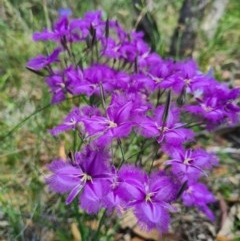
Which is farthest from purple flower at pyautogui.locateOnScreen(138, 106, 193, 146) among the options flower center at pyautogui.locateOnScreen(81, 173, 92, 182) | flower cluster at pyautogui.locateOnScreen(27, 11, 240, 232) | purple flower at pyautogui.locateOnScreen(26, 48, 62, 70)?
purple flower at pyautogui.locateOnScreen(26, 48, 62, 70)

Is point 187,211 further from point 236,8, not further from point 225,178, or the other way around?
point 236,8

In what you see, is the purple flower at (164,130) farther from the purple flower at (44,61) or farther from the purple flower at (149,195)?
the purple flower at (44,61)

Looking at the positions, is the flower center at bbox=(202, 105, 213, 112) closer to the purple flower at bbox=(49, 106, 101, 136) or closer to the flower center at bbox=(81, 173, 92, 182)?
the purple flower at bbox=(49, 106, 101, 136)

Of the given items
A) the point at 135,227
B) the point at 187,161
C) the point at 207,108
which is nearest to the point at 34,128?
the point at 135,227

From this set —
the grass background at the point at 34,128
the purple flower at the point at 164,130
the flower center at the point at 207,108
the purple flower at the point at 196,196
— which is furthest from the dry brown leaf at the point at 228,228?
the purple flower at the point at 164,130

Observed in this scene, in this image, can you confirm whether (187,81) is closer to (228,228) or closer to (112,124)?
(112,124)

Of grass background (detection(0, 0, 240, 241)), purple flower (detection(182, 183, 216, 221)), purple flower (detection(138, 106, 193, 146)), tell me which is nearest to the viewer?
purple flower (detection(138, 106, 193, 146))

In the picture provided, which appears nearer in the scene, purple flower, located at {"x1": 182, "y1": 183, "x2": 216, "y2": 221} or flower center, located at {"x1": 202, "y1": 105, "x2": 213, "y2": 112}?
flower center, located at {"x1": 202, "y1": 105, "x2": 213, "y2": 112}
